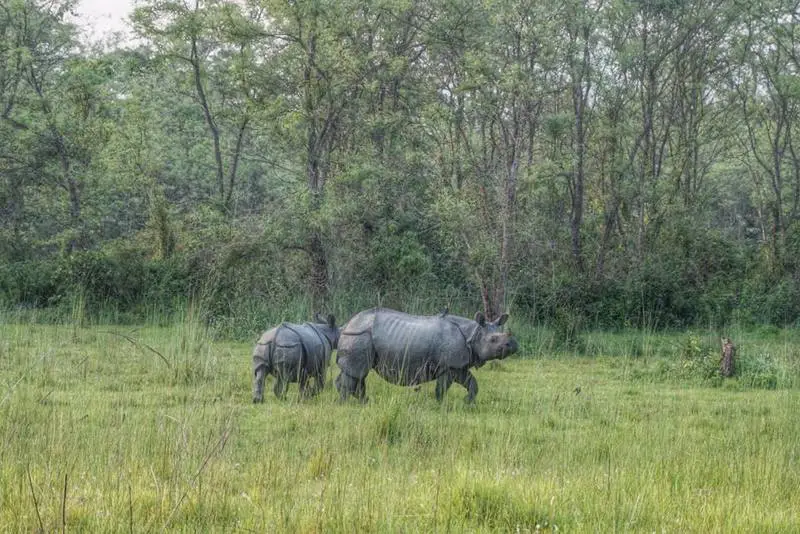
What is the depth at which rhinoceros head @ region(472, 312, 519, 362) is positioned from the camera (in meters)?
8.91

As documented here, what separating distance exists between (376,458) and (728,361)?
7.43m

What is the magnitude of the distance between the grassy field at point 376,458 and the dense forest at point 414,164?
20.2ft

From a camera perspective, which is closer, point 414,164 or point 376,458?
point 376,458

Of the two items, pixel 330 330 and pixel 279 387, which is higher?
pixel 330 330

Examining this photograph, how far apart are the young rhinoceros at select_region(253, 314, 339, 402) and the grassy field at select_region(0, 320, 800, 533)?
8.1 inches

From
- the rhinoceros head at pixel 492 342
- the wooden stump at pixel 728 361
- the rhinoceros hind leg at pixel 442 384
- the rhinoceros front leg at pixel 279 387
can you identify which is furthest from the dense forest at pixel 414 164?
the rhinoceros hind leg at pixel 442 384

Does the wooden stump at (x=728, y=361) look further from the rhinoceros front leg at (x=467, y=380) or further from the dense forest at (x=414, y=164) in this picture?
the rhinoceros front leg at (x=467, y=380)

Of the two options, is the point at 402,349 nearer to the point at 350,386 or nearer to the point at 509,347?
the point at 350,386

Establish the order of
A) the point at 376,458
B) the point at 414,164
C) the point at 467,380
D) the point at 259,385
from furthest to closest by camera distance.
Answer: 1. the point at 414,164
2. the point at 467,380
3. the point at 259,385
4. the point at 376,458

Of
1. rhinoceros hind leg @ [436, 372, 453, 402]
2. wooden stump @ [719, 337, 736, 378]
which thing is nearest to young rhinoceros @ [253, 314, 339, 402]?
rhinoceros hind leg @ [436, 372, 453, 402]

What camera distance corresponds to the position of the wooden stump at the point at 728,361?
1160 cm

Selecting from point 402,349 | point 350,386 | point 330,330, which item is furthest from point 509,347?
point 330,330

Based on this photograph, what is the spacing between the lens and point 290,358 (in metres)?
8.81

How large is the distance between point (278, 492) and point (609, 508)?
1818 mm
